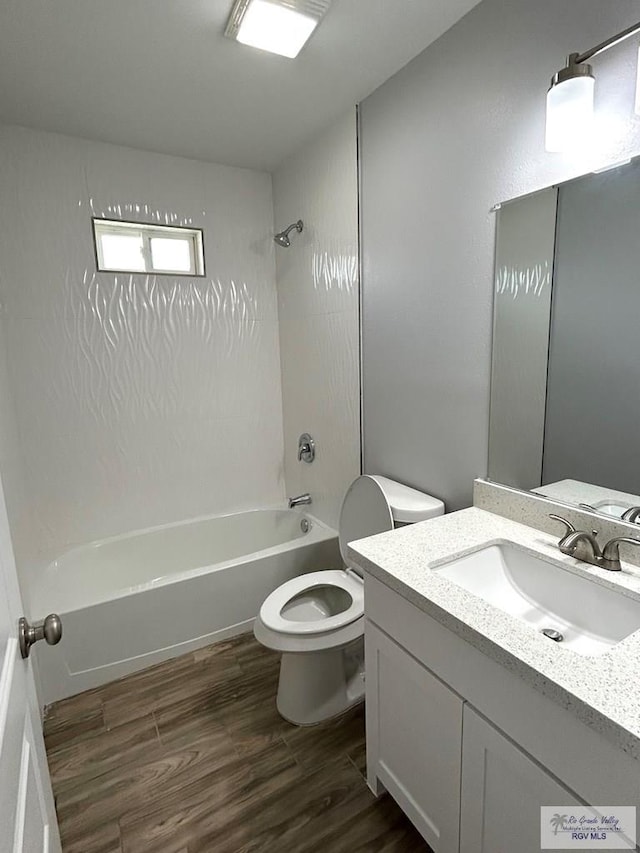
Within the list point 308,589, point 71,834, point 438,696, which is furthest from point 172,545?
point 438,696

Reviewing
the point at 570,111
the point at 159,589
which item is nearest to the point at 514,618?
the point at 570,111

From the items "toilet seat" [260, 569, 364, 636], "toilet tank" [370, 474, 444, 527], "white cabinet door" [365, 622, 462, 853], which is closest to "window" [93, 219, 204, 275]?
"toilet tank" [370, 474, 444, 527]

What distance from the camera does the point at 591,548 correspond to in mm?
1152

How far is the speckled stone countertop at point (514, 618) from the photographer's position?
714 millimetres

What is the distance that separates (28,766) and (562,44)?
199 centimetres

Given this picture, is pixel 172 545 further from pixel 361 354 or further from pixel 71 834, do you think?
pixel 361 354

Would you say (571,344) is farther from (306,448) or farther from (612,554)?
(306,448)

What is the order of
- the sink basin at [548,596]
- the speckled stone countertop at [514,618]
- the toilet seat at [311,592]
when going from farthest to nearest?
the toilet seat at [311,592]
the sink basin at [548,596]
the speckled stone countertop at [514,618]

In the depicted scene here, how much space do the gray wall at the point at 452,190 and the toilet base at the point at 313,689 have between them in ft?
2.63

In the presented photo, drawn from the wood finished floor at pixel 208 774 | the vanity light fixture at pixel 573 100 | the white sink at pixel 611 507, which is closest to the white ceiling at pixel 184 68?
the vanity light fixture at pixel 573 100

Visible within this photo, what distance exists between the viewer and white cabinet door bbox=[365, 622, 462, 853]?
1.05 m

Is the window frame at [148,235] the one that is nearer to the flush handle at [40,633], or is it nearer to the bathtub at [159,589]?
the bathtub at [159,589]

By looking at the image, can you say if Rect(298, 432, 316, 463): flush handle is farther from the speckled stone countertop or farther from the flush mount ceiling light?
the flush mount ceiling light

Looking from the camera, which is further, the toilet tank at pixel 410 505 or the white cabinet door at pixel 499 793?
the toilet tank at pixel 410 505
